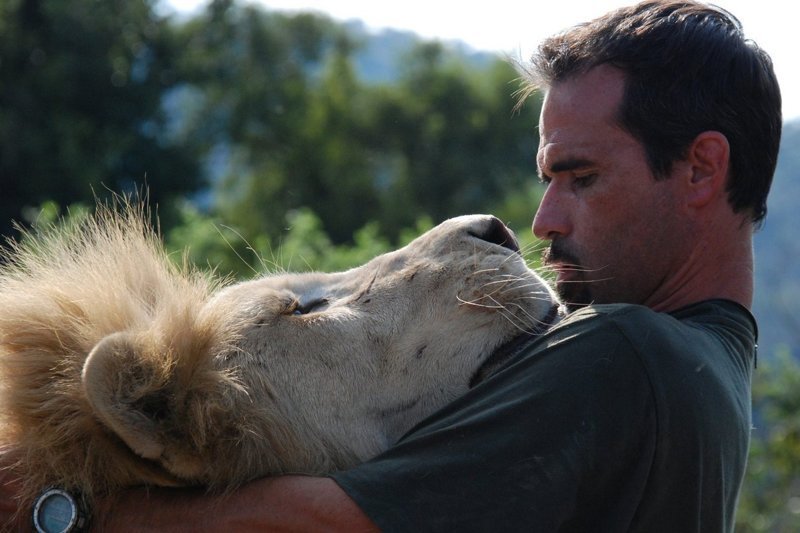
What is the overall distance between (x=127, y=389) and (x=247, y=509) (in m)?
0.44

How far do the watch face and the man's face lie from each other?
1.57 metres

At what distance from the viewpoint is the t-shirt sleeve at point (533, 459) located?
237cm

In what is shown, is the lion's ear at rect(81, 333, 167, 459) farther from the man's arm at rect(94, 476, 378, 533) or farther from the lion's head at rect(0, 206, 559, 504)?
the man's arm at rect(94, 476, 378, 533)

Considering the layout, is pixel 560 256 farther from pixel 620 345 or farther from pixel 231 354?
pixel 231 354

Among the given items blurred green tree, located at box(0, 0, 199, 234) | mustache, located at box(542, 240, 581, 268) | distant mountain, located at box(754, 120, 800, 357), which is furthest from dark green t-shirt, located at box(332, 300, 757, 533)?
distant mountain, located at box(754, 120, 800, 357)

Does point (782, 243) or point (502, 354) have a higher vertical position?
point (502, 354)

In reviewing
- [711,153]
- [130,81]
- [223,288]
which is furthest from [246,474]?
[130,81]

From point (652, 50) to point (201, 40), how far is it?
26.0m

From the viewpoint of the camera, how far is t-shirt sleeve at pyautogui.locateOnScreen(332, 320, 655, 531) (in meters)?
2.37

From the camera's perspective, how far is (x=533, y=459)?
2406 millimetres

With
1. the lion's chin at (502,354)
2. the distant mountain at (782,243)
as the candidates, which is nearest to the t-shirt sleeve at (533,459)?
the lion's chin at (502,354)

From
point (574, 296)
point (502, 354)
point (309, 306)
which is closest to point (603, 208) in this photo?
point (574, 296)

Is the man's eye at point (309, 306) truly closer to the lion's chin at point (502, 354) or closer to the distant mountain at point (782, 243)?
the lion's chin at point (502, 354)

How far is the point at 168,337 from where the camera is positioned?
2.82 metres
